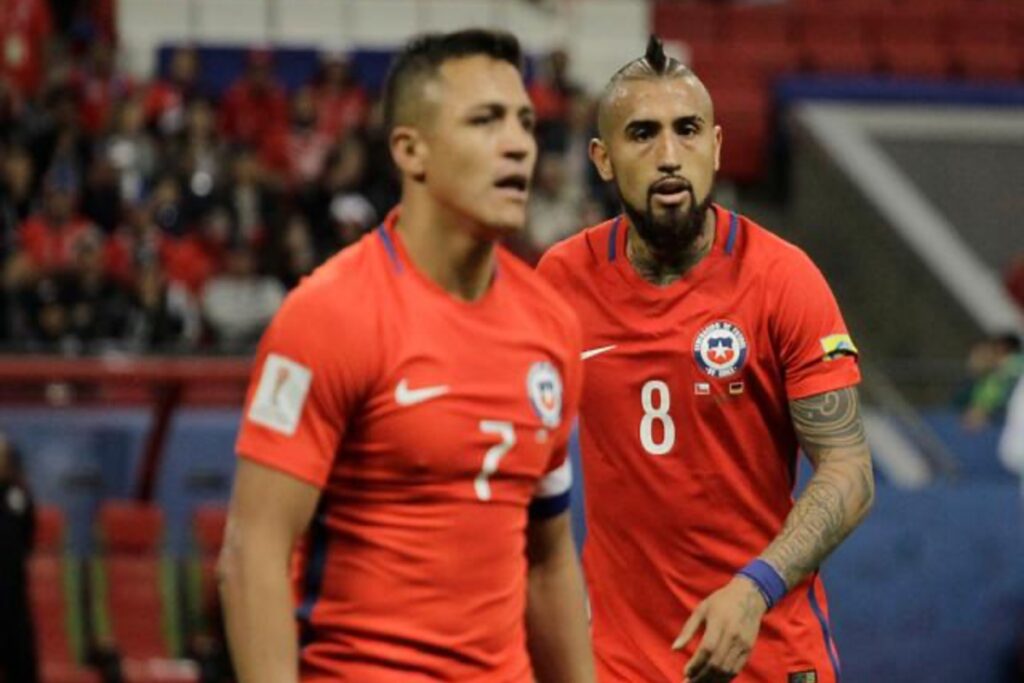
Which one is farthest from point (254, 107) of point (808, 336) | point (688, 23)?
point (808, 336)

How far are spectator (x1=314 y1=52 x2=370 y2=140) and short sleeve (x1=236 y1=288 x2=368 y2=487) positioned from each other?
13.3 meters

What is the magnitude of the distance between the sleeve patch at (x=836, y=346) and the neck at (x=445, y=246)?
125 centimetres

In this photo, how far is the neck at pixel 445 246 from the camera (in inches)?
153

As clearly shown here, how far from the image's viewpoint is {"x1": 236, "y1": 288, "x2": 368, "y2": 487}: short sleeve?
3.69 meters

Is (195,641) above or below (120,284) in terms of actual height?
below

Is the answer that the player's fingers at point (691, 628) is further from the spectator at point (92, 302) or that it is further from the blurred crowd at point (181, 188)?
the spectator at point (92, 302)

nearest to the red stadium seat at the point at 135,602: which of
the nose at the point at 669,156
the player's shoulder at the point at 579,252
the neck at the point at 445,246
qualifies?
the player's shoulder at the point at 579,252

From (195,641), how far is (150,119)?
585 centimetres

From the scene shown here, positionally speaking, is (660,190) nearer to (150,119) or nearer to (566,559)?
(566,559)

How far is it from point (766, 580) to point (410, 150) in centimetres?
141

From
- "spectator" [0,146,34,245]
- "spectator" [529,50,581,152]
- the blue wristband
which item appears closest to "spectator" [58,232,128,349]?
"spectator" [0,146,34,245]

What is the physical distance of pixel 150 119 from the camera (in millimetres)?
16844

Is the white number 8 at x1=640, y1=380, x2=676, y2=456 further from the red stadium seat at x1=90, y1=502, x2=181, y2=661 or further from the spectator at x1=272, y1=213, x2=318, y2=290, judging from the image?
the spectator at x1=272, y1=213, x2=318, y2=290

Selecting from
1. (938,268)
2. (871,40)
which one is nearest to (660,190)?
(938,268)
